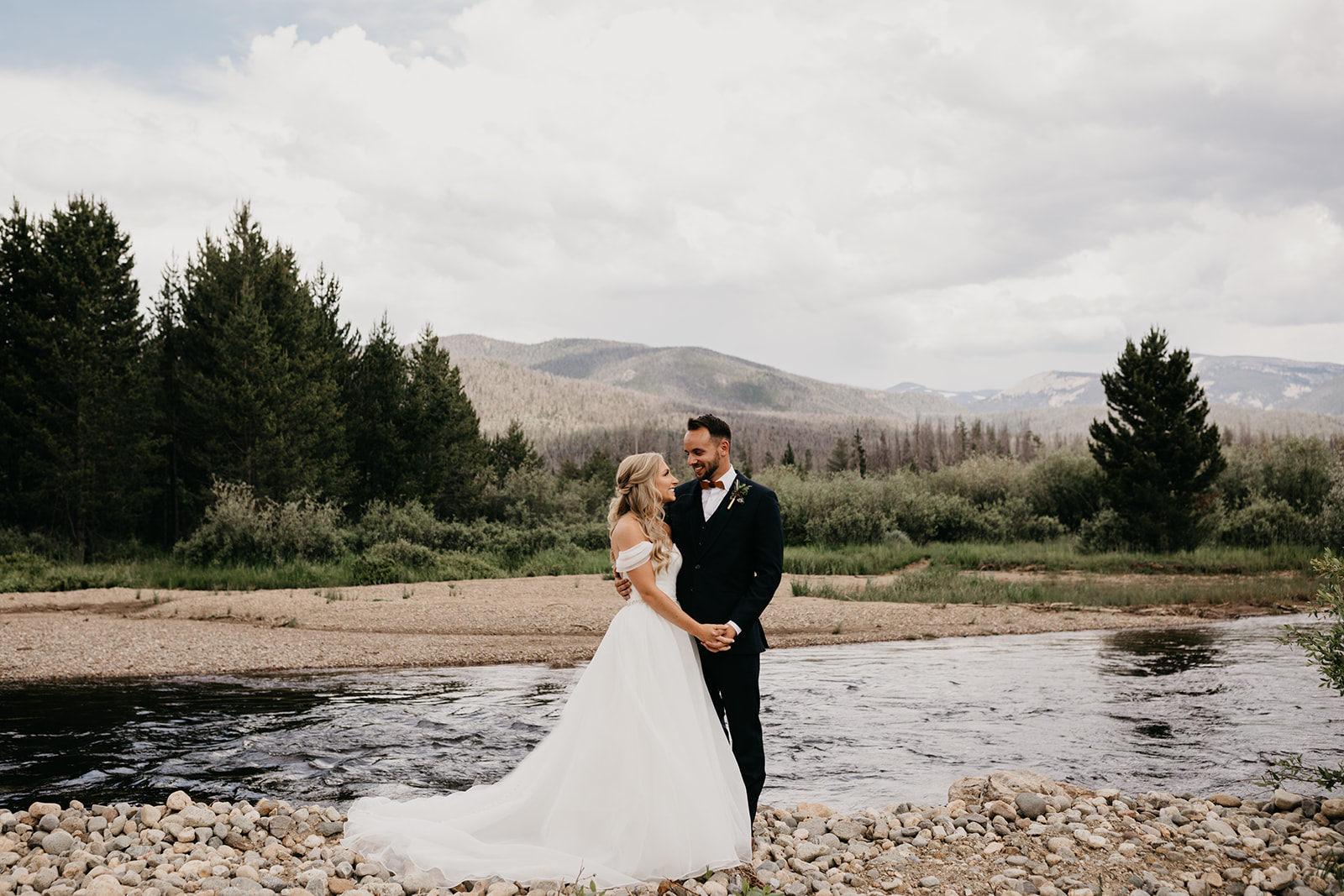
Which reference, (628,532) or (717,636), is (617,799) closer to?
(717,636)

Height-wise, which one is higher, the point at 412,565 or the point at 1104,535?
the point at 1104,535

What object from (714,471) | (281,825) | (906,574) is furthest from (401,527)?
(714,471)

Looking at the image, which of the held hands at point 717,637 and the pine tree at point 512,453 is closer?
the held hands at point 717,637

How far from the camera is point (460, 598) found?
802 inches

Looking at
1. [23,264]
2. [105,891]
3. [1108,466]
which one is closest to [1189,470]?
[1108,466]

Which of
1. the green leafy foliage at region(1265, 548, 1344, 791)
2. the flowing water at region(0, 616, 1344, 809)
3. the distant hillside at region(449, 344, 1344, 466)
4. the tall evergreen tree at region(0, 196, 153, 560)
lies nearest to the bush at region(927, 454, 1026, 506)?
the flowing water at region(0, 616, 1344, 809)

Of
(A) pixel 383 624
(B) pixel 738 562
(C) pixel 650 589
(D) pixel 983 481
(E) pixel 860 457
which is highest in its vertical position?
(E) pixel 860 457

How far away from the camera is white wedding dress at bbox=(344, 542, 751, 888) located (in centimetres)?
508

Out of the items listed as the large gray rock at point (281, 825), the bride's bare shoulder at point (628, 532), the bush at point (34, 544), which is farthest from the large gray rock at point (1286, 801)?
the bush at point (34, 544)

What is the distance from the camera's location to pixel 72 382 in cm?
2673

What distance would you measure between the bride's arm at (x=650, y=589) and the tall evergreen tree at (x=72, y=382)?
27.0 m

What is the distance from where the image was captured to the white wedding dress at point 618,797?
5.08m

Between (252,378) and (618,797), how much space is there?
27.4 metres

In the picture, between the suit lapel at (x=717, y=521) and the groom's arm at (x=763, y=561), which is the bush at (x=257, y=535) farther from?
the groom's arm at (x=763, y=561)
